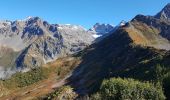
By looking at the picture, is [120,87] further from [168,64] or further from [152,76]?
[168,64]

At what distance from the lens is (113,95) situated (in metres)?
131

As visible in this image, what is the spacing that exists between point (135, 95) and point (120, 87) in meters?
5.70

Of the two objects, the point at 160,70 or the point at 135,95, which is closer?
the point at 135,95

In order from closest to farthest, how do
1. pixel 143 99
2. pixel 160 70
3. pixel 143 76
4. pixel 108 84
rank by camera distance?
pixel 143 99, pixel 108 84, pixel 160 70, pixel 143 76

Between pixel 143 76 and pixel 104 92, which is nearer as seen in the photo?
pixel 104 92

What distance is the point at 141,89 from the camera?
431 feet

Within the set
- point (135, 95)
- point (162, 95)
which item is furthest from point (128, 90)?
point (162, 95)

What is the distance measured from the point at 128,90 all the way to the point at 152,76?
53.9 meters

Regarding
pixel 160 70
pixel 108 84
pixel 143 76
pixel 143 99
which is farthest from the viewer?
pixel 143 76

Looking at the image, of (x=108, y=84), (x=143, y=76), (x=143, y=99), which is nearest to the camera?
(x=143, y=99)

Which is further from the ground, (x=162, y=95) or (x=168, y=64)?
(x=168, y=64)

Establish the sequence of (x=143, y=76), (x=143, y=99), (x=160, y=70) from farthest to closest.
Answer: (x=143, y=76), (x=160, y=70), (x=143, y=99)

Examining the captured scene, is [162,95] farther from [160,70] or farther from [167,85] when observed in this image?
[160,70]

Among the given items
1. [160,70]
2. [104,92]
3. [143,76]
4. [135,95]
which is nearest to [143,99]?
[135,95]
